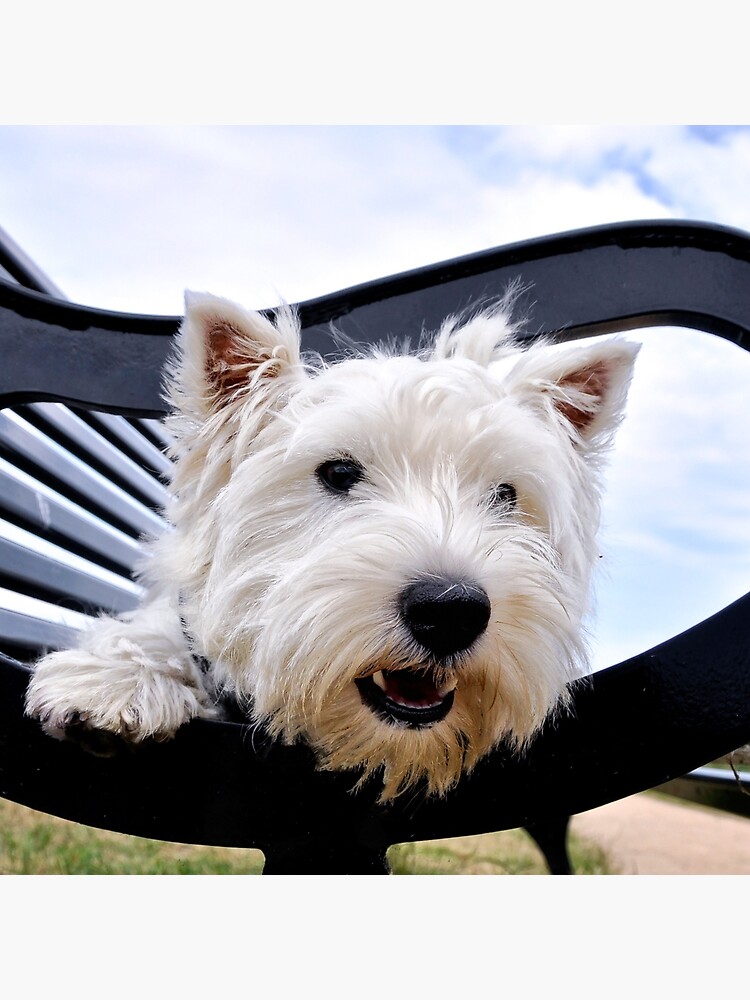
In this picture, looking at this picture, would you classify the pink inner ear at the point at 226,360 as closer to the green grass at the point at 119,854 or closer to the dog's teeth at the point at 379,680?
the dog's teeth at the point at 379,680

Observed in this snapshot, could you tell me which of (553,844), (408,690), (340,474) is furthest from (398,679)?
(553,844)

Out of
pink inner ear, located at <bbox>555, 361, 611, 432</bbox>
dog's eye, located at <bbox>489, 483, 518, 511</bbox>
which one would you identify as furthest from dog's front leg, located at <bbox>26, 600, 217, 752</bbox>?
pink inner ear, located at <bbox>555, 361, 611, 432</bbox>

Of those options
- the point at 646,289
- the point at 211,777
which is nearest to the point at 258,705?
the point at 211,777

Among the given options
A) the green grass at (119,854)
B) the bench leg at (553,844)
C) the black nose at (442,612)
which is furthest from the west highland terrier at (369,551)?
the bench leg at (553,844)

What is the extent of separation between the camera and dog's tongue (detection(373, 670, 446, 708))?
4.91 feet

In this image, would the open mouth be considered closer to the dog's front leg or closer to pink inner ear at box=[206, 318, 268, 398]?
the dog's front leg

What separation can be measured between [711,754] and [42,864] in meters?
2.42

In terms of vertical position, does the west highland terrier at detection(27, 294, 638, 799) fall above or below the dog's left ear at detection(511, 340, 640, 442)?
below

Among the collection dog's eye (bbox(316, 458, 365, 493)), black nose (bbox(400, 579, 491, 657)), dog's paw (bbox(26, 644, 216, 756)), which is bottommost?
dog's paw (bbox(26, 644, 216, 756))

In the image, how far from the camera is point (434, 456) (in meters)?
1.72

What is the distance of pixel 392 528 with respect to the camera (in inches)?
59.7

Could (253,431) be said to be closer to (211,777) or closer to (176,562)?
(176,562)

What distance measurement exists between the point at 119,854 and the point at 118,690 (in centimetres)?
188

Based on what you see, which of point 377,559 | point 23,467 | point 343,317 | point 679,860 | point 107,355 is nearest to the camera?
point 377,559
